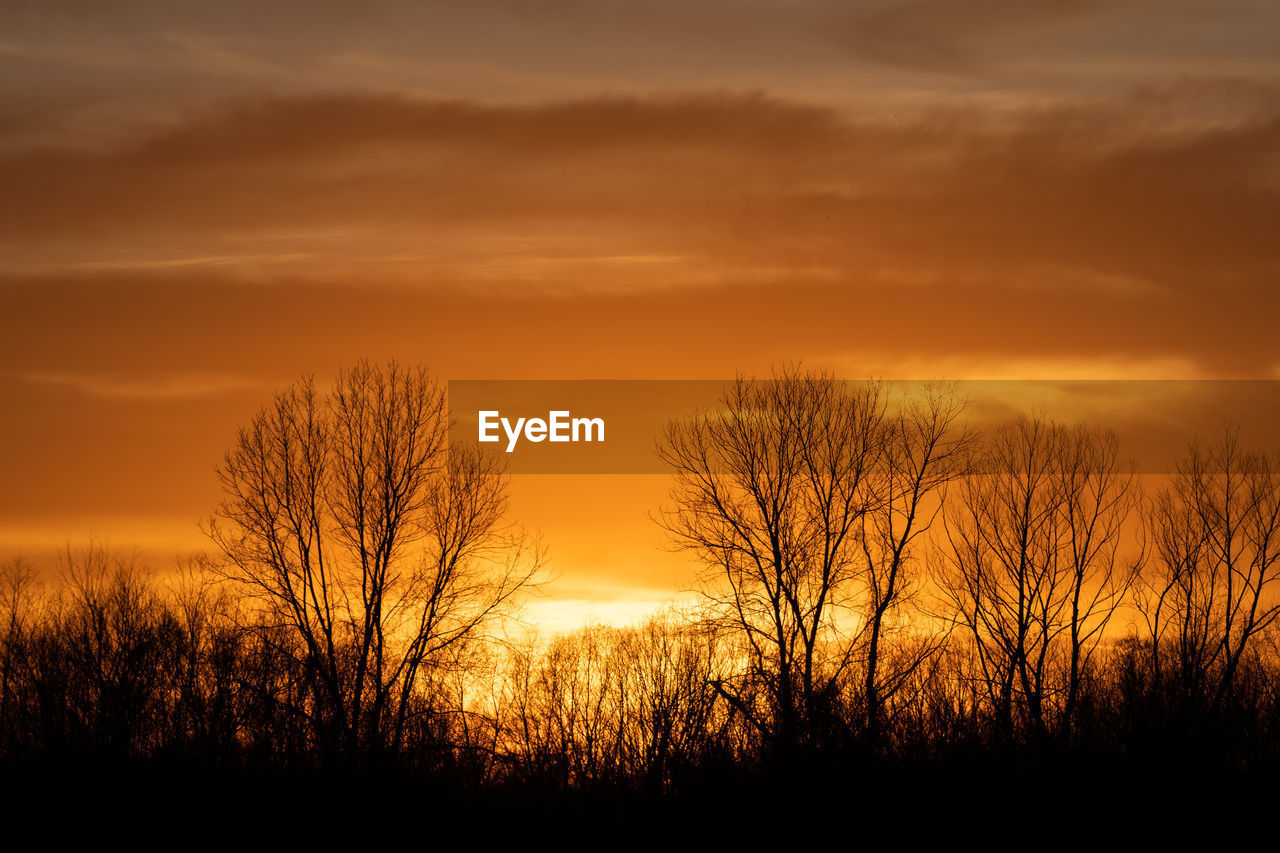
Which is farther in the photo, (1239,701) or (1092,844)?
(1239,701)

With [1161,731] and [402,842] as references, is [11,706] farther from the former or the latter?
[1161,731]

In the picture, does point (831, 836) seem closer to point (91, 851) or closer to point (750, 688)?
point (750, 688)

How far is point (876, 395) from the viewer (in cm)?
4525

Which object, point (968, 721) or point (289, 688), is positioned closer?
point (289, 688)

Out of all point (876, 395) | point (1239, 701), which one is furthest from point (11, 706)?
point (1239, 701)

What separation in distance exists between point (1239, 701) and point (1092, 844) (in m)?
9.21

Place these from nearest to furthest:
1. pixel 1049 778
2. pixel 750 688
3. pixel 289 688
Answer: pixel 750 688 → pixel 289 688 → pixel 1049 778

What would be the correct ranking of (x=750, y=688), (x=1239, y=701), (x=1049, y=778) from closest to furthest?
(x=750, y=688) → (x=1049, y=778) → (x=1239, y=701)

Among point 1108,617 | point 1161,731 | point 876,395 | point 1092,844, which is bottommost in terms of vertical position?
point 1092,844

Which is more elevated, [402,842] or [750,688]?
[750,688]

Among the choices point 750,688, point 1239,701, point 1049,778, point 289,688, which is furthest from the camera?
point 1239,701

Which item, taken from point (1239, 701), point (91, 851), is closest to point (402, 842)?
point (91, 851)

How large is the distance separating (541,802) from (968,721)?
631 inches

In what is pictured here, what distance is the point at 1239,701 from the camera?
4975 cm
